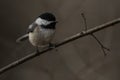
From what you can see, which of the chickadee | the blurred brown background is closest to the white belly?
the chickadee

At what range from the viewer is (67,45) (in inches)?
133

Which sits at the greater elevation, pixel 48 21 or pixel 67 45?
pixel 48 21

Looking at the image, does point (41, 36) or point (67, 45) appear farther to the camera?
point (67, 45)

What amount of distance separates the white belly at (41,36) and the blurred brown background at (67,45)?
48.7 inches

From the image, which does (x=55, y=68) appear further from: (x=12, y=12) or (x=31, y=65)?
(x=12, y=12)

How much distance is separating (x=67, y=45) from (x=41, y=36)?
1.34 meters

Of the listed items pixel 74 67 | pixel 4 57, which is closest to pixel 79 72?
pixel 74 67

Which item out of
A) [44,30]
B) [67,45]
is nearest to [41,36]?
[44,30]

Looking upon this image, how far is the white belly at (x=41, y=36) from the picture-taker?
202 centimetres

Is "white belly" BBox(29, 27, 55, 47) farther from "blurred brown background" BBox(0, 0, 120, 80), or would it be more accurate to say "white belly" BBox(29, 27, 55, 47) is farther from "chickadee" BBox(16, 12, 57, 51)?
"blurred brown background" BBox(0, 0, 120, 80)

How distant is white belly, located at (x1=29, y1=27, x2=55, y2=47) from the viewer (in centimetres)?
202

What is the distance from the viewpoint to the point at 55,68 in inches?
132

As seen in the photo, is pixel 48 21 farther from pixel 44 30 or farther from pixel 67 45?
pixel 67 45

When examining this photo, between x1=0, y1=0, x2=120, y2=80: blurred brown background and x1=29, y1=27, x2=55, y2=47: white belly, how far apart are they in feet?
4.06
